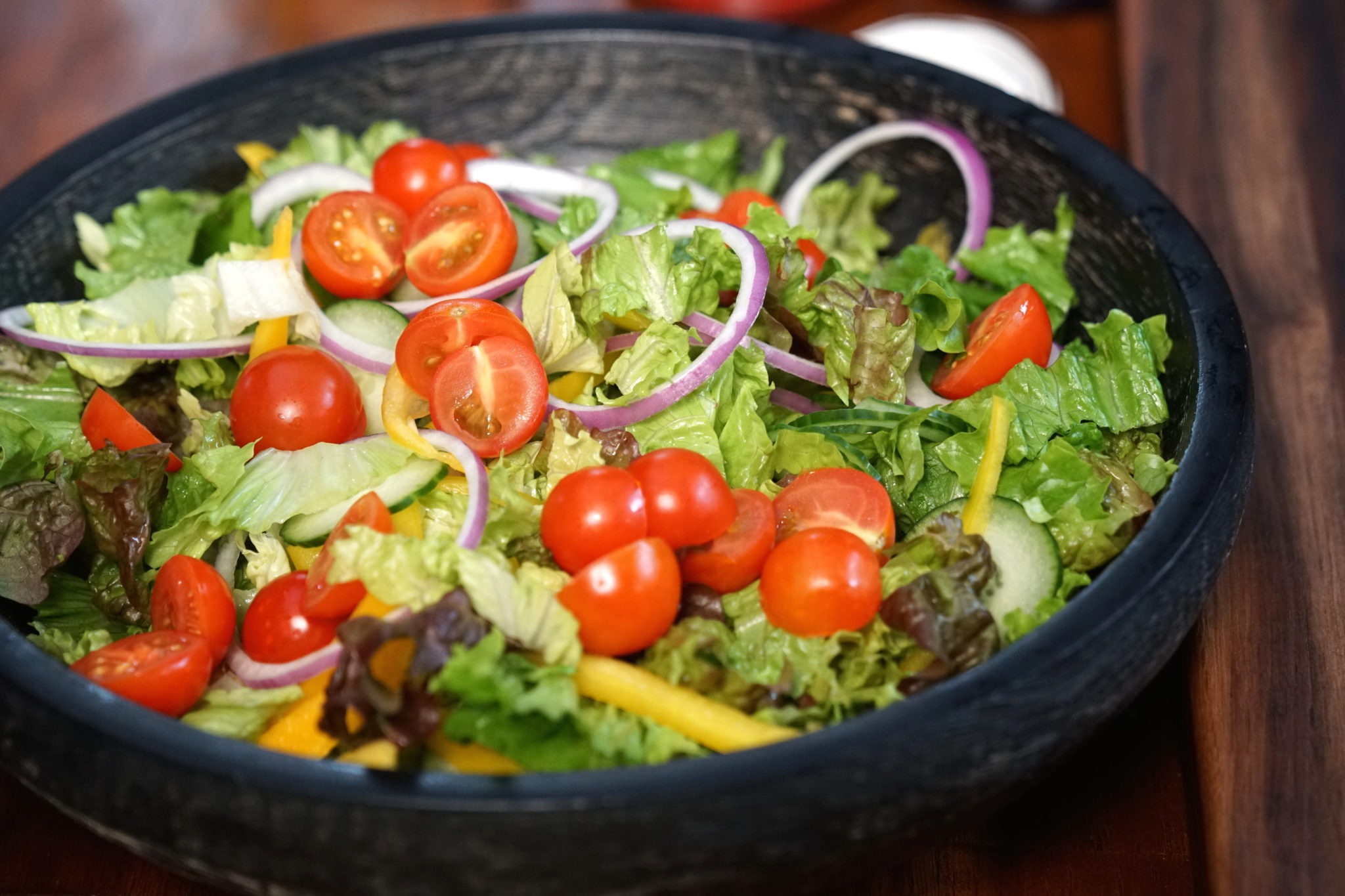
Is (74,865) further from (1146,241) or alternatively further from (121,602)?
(1146,241)

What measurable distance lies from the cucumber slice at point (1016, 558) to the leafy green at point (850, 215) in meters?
1.06

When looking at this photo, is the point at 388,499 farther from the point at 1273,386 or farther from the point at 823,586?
the point at 1273,386

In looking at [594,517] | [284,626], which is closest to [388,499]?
[284,626]

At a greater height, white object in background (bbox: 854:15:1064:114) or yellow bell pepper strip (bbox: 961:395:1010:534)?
white object in background (bbox: 854:15:1064:114)

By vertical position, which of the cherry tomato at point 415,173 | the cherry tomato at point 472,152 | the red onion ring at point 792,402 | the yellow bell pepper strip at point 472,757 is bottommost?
the yellow bell pepper strip at point 472,757

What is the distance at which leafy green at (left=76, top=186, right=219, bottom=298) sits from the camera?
2.42 m

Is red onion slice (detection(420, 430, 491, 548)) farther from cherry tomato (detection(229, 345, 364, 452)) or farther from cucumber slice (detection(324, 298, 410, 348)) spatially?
cucumber slice (detection(324, 298, 410, 348))

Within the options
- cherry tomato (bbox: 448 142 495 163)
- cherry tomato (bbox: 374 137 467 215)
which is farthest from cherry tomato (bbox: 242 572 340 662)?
cherry tomato (bbox: 448 142 495 163)

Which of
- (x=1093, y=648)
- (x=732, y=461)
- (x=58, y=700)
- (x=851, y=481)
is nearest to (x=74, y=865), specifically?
(x=58, y=700)

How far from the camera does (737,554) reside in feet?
5.79

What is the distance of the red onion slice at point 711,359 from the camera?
6.47ft

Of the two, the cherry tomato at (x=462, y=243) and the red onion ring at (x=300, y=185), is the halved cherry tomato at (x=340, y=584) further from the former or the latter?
the red onion ring at (x=300, y=185)

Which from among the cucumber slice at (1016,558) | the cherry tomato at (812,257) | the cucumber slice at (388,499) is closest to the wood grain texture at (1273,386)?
the cucumber slice at (1016,558)

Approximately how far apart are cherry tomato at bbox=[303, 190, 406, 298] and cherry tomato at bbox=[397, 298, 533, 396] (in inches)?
11.6
